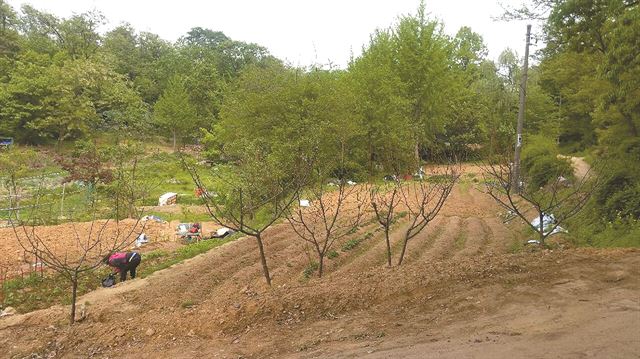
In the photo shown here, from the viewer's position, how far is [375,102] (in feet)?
82.5

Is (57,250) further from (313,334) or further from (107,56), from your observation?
(107,56)

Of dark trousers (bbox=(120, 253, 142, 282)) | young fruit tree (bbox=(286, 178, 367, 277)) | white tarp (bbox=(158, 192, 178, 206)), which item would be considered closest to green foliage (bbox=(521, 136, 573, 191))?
young fruit tree (bbox=(286, 178, 367, 277))

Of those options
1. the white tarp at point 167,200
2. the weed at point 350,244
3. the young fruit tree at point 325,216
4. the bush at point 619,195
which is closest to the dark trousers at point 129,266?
the young fruit tree at point 325,216

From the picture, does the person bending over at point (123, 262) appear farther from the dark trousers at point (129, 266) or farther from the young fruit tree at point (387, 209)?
the young fruit tree at point (387, 209)

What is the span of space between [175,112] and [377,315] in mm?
35928

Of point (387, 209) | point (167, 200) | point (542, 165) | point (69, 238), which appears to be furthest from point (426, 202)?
point (167, 200)

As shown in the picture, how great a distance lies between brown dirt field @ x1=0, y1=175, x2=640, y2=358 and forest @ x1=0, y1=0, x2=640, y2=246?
11.1ft

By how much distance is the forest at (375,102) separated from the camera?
35.0ft

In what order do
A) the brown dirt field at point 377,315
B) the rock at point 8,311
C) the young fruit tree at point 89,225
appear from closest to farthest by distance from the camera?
1. the brown dirt field at point 377,315
2. the rock at point 8,311
3. the young fruit tree at point 89,225

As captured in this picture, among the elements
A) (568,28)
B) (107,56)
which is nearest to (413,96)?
(568,28)

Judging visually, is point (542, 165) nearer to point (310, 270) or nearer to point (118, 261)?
point (310, 270)

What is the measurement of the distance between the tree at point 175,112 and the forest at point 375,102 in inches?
5.3

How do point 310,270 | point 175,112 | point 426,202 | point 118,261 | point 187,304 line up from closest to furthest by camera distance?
point 187,304
point 426,202
point 310,270
point 118,261
point 175,112

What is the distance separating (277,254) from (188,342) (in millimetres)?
4911
